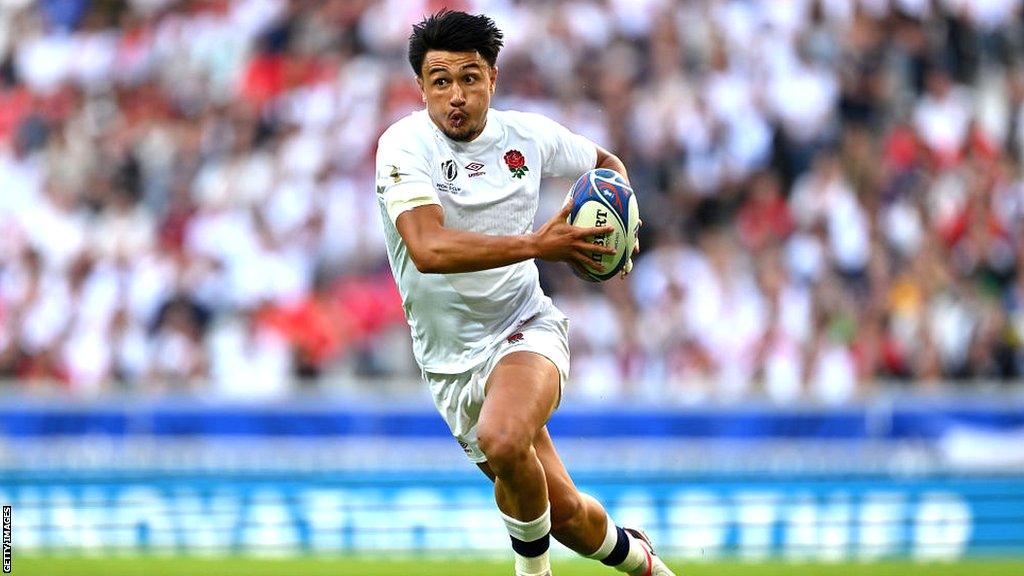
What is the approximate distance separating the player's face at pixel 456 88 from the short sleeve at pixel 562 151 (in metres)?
0.44

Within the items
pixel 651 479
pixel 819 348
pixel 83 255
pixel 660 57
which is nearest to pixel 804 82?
pixel 660 57

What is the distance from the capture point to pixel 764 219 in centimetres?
1394

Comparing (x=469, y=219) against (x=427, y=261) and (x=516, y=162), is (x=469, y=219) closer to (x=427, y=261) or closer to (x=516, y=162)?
(x=516, y=162)

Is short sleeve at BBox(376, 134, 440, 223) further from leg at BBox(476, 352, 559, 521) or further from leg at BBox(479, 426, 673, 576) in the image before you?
leg at BBox(479, 426, 673, 576)

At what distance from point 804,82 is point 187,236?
5.53 meters

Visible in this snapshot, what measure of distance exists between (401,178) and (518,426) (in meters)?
1.08

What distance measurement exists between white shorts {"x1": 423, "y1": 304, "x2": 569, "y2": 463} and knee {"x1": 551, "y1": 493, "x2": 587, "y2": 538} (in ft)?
1.18

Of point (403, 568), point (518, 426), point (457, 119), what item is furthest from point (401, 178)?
point (403, 568)

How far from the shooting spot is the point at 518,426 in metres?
6.62

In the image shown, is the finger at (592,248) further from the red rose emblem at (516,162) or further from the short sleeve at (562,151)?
the short sleeve at (562,151)

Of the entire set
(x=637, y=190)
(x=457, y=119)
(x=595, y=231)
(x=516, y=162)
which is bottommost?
(x=595, y=231)

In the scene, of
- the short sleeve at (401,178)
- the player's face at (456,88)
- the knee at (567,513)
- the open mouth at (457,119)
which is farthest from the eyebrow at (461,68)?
the knee at (567,513)

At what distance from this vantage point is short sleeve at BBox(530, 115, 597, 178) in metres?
7.43

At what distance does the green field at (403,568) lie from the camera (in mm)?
9531
